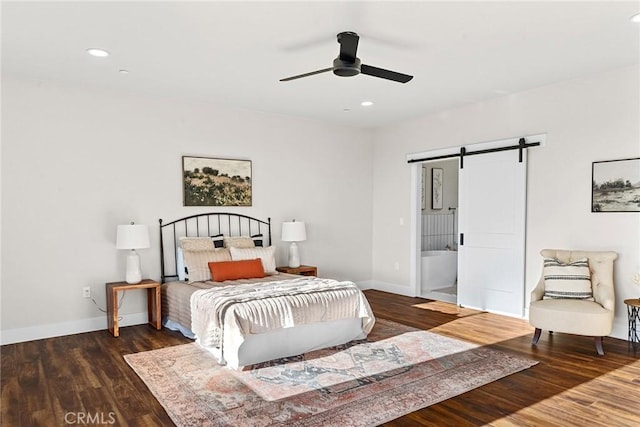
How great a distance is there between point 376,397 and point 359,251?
4250 millimetres

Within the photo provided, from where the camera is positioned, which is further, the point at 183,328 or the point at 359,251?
the point at 359,251

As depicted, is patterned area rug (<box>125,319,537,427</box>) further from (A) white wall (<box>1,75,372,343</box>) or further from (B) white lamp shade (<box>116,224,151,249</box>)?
(A) white wall (<box>1,75,372,343</box>)

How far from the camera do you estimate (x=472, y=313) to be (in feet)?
18.3

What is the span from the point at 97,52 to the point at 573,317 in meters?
4.85

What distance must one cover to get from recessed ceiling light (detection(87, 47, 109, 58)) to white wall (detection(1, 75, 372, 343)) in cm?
116

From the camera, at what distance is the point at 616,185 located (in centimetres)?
444

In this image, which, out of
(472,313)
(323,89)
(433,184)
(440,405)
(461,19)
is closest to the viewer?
(440,405)

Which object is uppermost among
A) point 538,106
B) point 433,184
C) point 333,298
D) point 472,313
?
point 538,106

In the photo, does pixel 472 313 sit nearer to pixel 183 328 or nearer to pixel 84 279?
pixel 183 328

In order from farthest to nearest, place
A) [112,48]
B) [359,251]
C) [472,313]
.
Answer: [359,251]
[472,313]
[112,48]

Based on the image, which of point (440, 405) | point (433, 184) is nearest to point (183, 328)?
point (440, 405)

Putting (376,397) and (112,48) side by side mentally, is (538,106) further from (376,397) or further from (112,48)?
(112,48)

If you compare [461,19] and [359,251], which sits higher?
[461,19]

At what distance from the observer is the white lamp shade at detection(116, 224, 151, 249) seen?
4.66 metres
